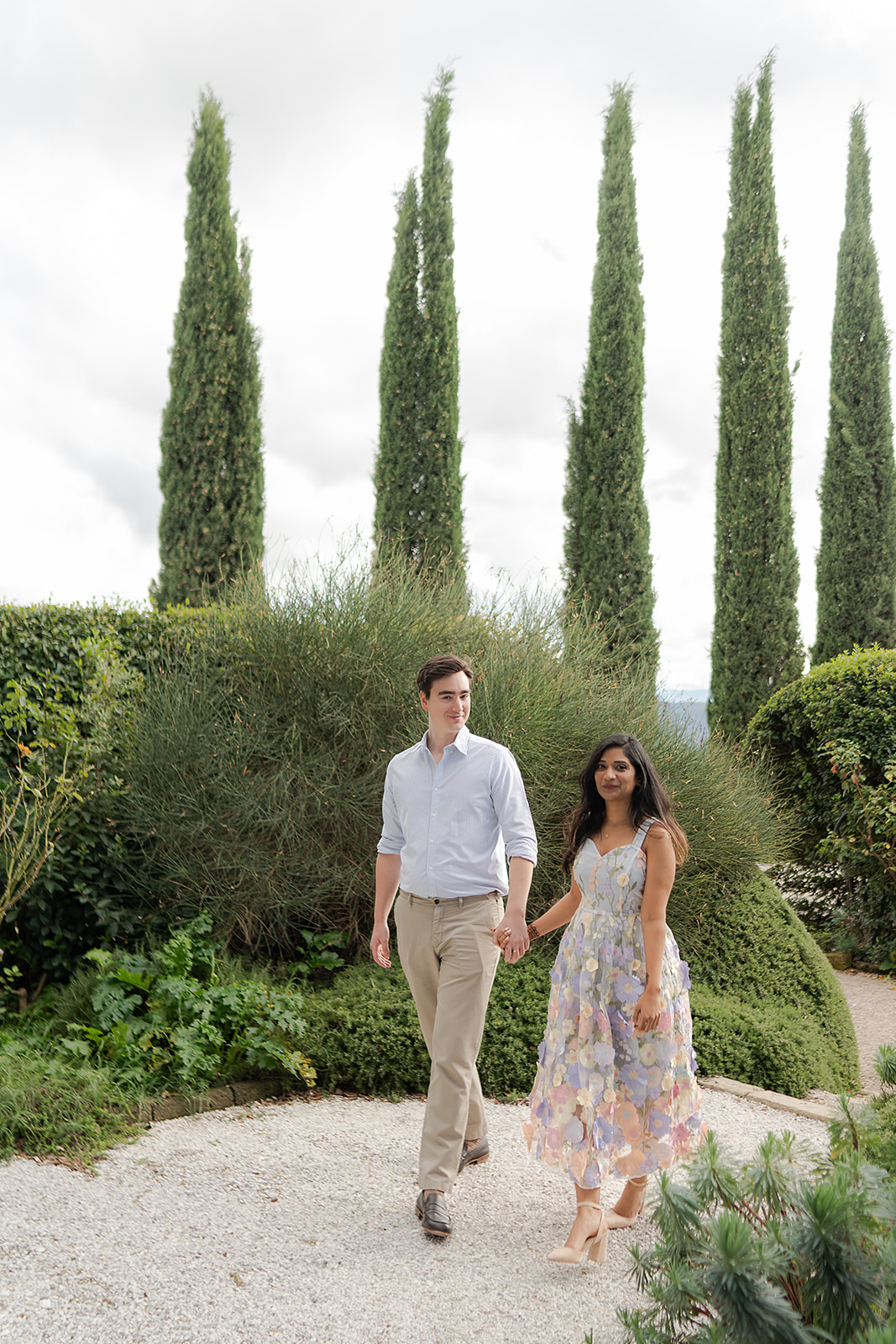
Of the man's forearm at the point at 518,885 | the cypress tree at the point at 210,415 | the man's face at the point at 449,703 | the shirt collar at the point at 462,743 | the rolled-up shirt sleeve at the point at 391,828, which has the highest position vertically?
the cypress tree at the point at 210,415

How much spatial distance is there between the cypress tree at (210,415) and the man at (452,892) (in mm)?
9138

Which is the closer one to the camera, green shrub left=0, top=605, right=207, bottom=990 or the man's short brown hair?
the man's short brown hair

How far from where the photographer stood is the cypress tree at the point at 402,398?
12.9 meters

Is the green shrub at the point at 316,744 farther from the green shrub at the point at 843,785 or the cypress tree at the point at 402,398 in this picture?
the cypress tree at the point at 402,398

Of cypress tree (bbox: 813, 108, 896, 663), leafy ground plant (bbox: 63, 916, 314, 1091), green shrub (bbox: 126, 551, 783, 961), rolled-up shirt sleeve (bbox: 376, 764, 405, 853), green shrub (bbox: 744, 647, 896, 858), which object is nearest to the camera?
rolled-up shirt sleeve (bbox: 376, 764, 405, 853)

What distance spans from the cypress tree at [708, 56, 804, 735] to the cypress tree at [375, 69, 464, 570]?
13.4 ft

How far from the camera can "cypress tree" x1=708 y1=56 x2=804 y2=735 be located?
44.5 feet

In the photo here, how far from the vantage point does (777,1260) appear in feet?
5.35

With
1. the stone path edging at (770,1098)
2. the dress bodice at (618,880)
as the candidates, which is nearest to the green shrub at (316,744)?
the stone path edging at (770,1098)

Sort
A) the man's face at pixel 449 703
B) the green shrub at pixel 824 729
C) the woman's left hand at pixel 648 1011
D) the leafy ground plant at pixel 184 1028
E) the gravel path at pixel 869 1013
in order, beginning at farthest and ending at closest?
the green shrub at pixel 824 729
the gravel path at pixel 869 1013
the leafy ground plant at pixel 184 1028
the man's face at pixel 449 703
the woman's left hand at pixel 648 1011

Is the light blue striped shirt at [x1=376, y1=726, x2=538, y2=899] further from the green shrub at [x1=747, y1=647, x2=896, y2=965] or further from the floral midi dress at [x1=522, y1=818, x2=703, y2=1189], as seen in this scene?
the green shrub at [x1=747, y1=647, x2=896, y2=965]

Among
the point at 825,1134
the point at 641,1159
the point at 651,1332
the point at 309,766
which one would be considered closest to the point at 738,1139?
the point at 825,1134

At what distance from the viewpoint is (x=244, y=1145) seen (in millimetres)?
3746

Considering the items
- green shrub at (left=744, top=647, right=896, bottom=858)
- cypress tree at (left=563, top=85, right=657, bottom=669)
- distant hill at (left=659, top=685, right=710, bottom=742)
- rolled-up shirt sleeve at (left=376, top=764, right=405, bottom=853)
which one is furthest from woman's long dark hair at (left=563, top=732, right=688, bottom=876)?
cypress tree at (left=563, top=85, right=657, bottom=669)
